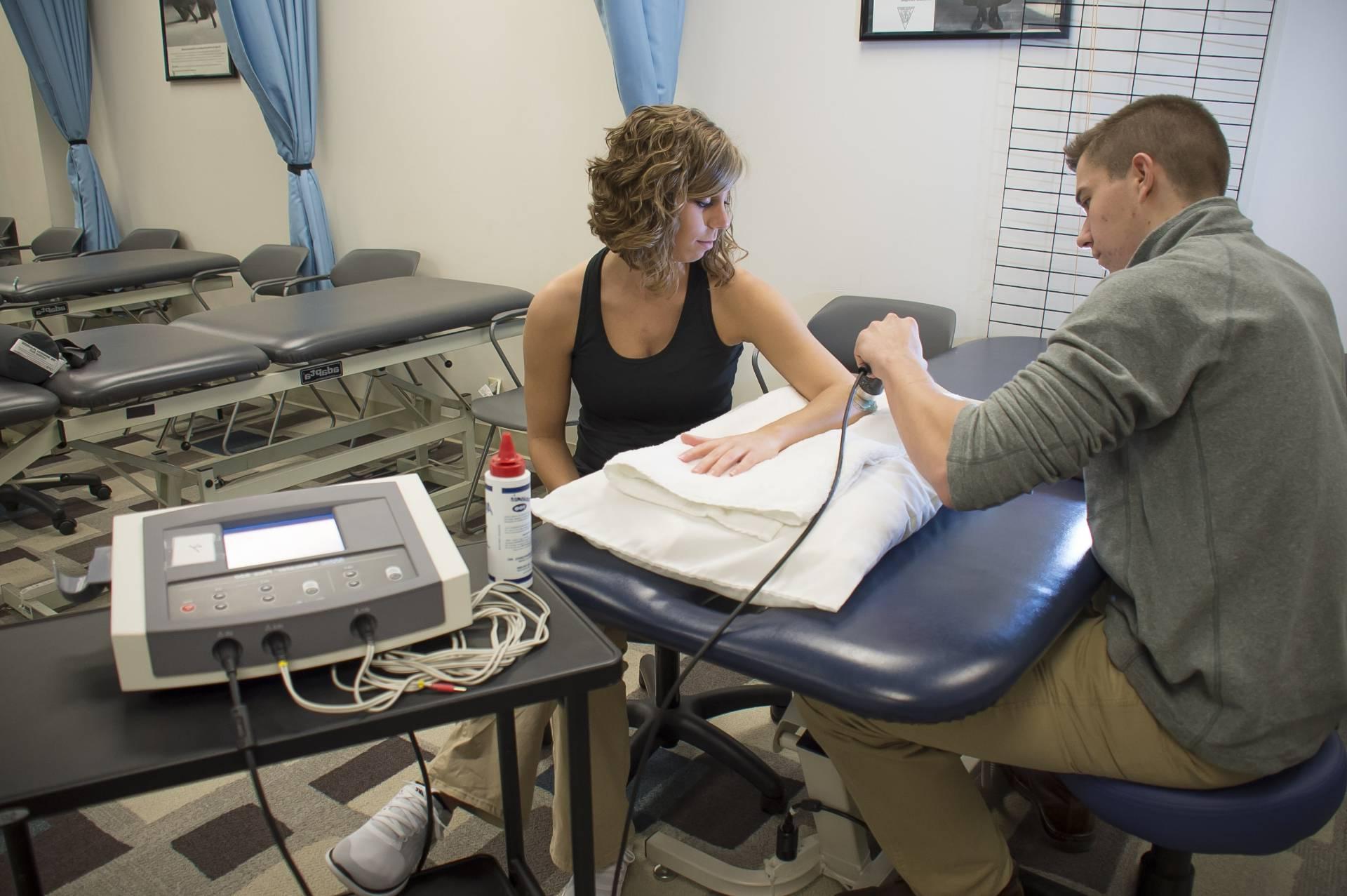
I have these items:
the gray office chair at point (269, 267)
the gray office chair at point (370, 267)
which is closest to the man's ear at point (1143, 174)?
the gray office chair at point (370, 267)

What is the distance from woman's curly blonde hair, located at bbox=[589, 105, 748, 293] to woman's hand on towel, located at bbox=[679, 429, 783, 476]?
43 cm

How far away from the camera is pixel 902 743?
126cm

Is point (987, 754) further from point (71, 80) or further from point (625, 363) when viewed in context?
point (71, 80)

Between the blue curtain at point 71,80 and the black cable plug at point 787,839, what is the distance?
16.5 feet

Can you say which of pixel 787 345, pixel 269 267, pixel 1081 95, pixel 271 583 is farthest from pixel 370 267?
pixel 271 583

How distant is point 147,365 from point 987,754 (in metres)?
2.10

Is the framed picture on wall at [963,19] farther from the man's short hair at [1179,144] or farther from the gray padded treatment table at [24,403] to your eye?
the gray padded treatment table at [24,403]

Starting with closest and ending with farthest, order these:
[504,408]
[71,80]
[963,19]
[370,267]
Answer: [963,19] → [504,408] → [370,267] → [71,80]

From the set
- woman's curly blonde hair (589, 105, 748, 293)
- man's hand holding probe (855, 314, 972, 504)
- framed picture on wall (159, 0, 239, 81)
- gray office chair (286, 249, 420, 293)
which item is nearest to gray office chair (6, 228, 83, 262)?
framed picture on wall (159, 0, 239, 81)

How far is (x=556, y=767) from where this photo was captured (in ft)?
4.73

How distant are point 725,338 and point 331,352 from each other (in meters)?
1.31

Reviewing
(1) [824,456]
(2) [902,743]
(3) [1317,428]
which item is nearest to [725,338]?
(1) [824,456]

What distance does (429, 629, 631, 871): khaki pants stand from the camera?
1426 millimetres

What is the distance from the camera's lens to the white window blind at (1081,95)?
2.19 meters
